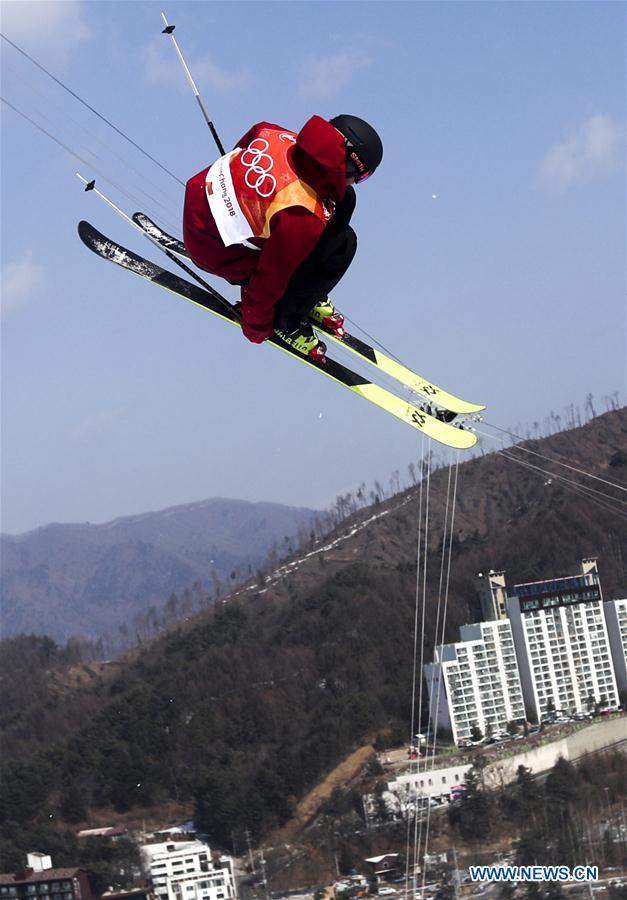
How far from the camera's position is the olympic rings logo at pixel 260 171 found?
4.93 meters

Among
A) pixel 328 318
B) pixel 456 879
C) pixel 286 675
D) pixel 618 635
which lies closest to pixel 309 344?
pixel 328 318

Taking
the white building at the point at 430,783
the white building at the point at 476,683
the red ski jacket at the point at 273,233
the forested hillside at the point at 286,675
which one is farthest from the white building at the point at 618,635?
the red ski jacket at the point at 273,233

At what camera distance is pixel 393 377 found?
8.36 metres

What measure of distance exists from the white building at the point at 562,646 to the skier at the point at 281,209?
51.1 metres

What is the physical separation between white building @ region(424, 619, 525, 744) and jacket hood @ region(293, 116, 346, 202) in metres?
49.0

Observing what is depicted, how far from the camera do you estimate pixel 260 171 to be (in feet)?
16.2

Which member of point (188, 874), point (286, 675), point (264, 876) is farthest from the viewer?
point (286, 675)

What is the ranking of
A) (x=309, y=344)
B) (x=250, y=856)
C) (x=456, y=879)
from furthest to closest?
1. (x=250, y=856)
2. (x=456, y=879)
3. (x=309, y=344)

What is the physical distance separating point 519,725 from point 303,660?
19.0 meters

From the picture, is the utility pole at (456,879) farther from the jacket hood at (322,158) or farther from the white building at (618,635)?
the jacket hood at (322,158)

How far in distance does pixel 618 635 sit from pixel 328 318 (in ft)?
168

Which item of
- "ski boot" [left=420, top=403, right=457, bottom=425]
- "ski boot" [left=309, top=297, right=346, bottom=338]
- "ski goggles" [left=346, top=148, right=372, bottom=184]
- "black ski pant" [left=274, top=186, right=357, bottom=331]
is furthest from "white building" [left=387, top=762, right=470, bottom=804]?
"ski goggles" [left=346, top=148, right=372, bottom=184]

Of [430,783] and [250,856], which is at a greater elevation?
[430,783]

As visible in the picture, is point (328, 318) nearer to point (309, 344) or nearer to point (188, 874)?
point (309, 344)
